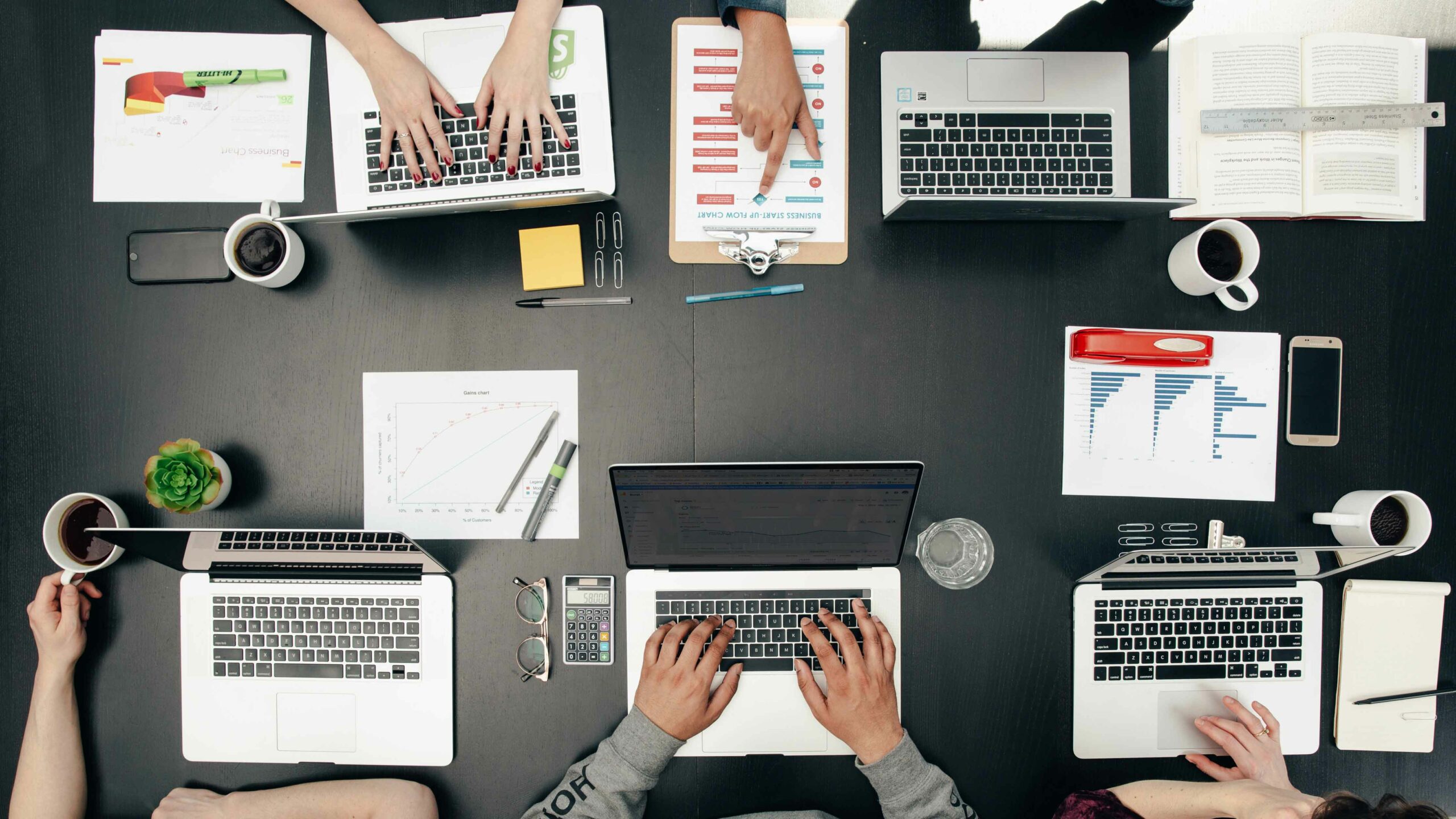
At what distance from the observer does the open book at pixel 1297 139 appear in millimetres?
1254

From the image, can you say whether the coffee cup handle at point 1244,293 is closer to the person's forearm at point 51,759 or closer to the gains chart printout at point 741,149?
the gains chart printout at point 741,149

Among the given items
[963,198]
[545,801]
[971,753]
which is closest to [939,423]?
[963,198]

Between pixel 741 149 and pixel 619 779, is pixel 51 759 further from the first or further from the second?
pixel 741 149

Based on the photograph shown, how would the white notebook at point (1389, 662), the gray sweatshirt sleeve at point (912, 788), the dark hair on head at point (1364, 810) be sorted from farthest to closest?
1. the white notebook at point (1389, 662)
2. the gray sweatshirt sleeve at point (912, 788)
3. the dark hair on head at point (1364, 810)

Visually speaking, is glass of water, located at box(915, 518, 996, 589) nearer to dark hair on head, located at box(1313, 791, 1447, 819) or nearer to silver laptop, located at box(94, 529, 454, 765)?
dark hair on head, located at box(1313, 791, 1447, 819)

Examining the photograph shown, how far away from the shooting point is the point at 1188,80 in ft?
4.19

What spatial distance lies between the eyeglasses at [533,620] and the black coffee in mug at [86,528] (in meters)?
0.77

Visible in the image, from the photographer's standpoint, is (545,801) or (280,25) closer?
(545,801)

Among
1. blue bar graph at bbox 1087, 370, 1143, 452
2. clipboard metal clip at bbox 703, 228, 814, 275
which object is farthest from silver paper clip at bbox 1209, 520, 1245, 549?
clipboard metal clip at bbox 703, 228, 814, 275

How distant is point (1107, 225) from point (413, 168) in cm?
129

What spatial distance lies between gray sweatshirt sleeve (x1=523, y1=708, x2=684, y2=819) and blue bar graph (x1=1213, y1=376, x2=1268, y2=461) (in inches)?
44.3

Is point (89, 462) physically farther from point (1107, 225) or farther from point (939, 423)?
point (1107, 225)

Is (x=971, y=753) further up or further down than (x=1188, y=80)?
further down

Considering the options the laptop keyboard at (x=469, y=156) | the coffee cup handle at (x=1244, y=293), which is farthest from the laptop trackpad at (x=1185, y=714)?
the laptop keyboard at (x=469, y=156)
